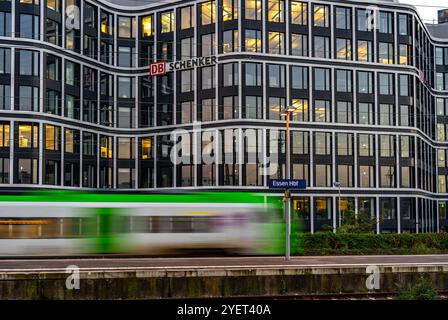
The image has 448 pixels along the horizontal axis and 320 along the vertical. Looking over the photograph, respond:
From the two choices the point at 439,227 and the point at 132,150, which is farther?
the point at 439,227

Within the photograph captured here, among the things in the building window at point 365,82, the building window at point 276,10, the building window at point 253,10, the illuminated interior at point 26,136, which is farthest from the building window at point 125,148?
the building window at point 365,82

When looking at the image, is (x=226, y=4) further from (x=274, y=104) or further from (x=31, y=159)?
(x=31, y=159)

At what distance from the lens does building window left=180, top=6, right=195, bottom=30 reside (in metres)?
70.4

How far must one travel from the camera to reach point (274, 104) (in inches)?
2680

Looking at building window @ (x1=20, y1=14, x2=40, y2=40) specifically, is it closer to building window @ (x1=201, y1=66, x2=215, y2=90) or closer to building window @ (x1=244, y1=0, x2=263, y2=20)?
building window @ (x1=201, y1=66, x2=215, y2=90)

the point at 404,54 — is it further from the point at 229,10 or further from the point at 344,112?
the point at 229,10

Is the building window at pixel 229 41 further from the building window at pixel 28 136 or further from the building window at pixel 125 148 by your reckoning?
the building window at pixel 28 136

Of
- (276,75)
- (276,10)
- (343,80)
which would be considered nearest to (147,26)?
(276,10)

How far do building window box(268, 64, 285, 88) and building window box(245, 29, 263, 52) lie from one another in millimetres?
2488

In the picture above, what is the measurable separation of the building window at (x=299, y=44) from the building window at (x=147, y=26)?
17.6 meters

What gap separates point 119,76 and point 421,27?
4139cm

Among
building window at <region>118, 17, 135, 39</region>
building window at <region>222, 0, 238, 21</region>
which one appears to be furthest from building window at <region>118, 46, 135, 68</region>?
building window at <region>222, 0, 238, 21</region>

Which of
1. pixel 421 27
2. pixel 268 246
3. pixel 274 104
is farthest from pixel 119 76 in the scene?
pixel 268 246

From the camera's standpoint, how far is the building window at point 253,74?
2640 inches
